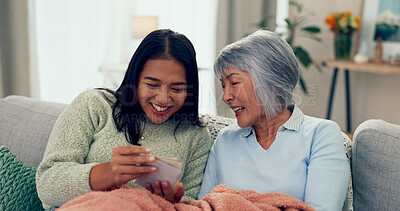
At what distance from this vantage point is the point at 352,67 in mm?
3555

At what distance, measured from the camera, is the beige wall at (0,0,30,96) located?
2674 mm

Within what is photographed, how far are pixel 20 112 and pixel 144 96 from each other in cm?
72

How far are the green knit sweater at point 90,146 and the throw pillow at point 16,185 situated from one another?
0.09 meters

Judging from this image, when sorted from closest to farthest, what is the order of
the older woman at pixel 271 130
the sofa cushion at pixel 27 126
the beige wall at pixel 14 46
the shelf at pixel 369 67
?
1. the older woman at pixel 271 130
2. the sofa cushion at pixel 27 126
3. the beige wall at pixel 14 46
4. the shelf at pixel 369 67

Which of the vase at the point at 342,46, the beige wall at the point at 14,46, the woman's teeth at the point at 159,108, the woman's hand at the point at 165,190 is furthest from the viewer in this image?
the vase at the point at 342,46

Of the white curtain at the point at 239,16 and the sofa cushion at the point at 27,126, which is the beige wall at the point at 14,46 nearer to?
the sofa cushion at the point at 27,126

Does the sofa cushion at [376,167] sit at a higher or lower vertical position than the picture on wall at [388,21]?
lower

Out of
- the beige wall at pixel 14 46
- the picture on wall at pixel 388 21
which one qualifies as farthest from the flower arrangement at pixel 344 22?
the beige wall at pixel 14 46

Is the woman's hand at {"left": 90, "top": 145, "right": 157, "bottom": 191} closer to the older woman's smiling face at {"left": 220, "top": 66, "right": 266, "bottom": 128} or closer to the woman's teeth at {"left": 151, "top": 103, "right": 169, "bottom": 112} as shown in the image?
the woman's teeth at {"left": 151, "top": 103, "right": 169, "bottom": 112}

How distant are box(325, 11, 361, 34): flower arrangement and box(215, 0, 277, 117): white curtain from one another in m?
0.57

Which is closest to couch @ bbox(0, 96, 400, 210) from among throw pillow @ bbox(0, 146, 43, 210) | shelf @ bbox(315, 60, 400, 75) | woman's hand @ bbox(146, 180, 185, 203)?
throw pillow @ bbox(0, 146, 43, 210)

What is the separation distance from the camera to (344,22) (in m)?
3.78

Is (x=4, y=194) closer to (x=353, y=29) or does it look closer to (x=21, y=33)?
(x=21, y=33)

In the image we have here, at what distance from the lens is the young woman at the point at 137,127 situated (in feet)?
4.15
